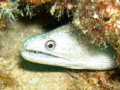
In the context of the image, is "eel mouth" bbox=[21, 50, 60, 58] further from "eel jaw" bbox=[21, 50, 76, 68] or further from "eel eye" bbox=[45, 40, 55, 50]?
"eel eye" bbox=[45, 40, 55, 50]

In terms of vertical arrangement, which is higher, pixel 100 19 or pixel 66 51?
pixel 100 19

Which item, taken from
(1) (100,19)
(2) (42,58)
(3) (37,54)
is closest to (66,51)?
(2) (42,58)

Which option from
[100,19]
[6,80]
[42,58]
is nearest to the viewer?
[100,19]

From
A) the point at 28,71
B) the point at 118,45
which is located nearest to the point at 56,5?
the point at 118,45

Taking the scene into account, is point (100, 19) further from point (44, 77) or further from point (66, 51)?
point (44, 77)

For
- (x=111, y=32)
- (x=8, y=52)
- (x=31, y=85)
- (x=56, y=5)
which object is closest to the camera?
(x=111, y=32)

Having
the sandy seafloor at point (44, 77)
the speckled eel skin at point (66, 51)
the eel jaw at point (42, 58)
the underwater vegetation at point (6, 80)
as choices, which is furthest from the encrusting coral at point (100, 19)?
the underwater vegetation at point (6, 80)

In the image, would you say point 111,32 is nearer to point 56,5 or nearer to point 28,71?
point 56,5

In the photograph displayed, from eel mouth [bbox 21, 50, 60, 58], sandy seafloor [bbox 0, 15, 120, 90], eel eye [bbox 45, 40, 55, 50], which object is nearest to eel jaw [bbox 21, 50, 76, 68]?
eel mouth [bbox 21, 50, 60, 58]
